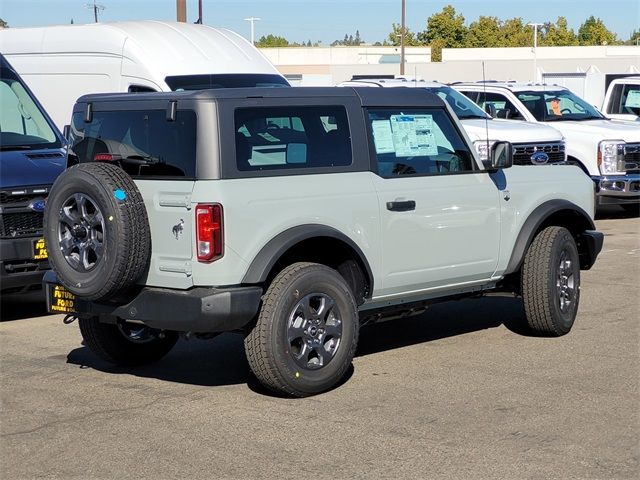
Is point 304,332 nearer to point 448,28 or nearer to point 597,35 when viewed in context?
point 448,28

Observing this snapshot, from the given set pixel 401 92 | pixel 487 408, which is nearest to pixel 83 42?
pixel 401 92

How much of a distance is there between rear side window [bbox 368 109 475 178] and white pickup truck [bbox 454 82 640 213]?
9.26m

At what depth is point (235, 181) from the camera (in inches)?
258

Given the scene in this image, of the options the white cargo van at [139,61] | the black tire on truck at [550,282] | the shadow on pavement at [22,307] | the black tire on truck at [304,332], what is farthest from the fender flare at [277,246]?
the white cargo van at [139,61]

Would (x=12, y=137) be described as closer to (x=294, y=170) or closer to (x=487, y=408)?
(x=294, y=170)

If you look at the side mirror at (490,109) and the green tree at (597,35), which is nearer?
the side mirror at (490,109)

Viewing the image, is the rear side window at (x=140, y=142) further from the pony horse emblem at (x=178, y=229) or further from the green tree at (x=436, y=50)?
the green tree at (x=436, y=50)

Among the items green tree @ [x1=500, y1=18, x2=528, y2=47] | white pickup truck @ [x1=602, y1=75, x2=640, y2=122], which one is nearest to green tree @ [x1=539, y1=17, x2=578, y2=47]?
green tree @ [x1=500, y1=18, x2=528, y2=47]

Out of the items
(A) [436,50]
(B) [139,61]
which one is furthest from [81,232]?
(A) [436,50]

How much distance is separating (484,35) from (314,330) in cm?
11291

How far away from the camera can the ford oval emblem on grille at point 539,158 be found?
52.8 feet

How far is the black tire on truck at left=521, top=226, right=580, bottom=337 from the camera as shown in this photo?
8.30 meters

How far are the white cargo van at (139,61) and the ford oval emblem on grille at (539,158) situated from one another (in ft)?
14.3

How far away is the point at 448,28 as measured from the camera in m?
115
